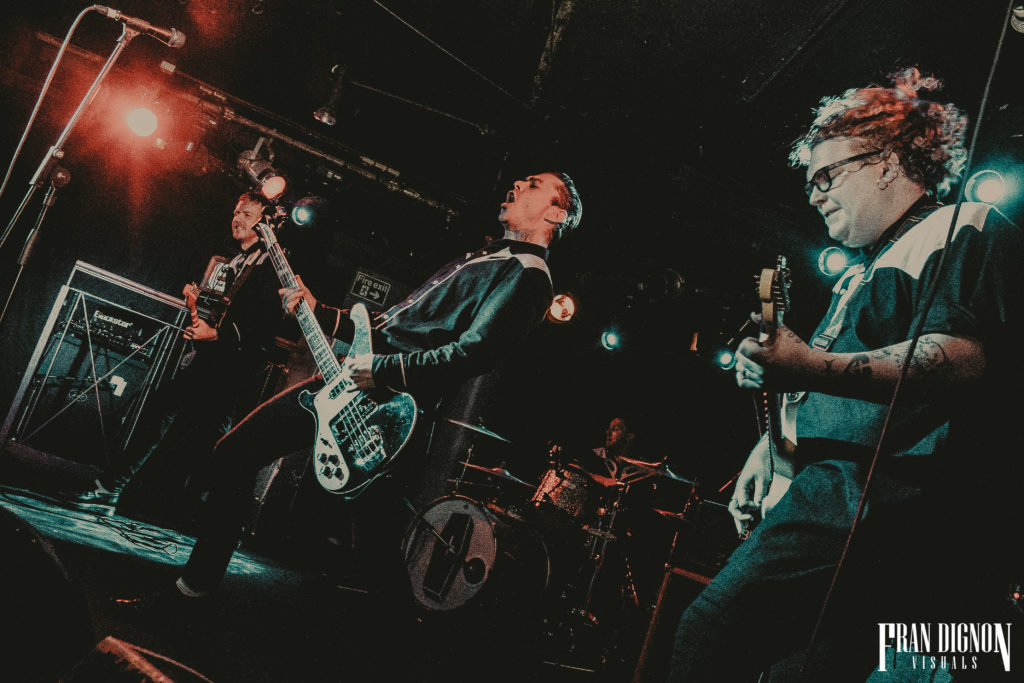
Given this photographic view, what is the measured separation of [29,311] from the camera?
6254 millimetres

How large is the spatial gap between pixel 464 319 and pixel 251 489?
1.25 m

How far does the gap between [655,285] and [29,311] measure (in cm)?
717

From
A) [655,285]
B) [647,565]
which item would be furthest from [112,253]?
[647,565]

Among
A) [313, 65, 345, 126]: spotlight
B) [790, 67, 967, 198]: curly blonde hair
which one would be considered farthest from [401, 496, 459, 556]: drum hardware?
[790, 67, 967, 198]: curly blonde hair

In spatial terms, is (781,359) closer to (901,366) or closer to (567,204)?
(901,366)

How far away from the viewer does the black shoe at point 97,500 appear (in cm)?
404

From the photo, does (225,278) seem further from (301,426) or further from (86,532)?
(301,426)

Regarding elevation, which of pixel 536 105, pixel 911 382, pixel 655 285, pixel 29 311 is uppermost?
pixel 536 105

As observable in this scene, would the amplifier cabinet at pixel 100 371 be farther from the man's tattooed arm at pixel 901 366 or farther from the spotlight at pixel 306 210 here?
the man's tattooed arm at pixel 901 366

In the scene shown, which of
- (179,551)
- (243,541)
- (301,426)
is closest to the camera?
(301,426)

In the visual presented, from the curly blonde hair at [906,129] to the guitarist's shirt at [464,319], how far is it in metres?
1.31

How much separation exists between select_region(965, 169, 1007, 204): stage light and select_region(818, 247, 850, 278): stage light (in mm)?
1750

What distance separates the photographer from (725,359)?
23.4 ft

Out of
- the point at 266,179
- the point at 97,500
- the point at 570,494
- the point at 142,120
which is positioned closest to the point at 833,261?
the point at 570,494
